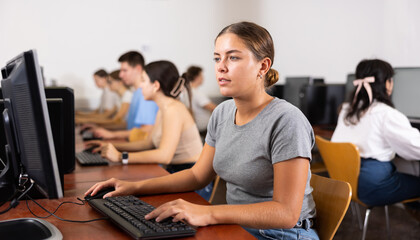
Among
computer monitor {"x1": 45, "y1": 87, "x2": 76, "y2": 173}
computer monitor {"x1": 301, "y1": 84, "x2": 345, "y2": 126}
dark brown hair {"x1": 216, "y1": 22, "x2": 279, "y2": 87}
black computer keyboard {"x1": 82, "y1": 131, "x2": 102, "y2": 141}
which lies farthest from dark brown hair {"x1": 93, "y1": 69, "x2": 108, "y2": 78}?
dark brown hair {"x1": 216, "y1": 22, "x2": 279, "y2": 87}

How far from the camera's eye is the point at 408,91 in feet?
9.96

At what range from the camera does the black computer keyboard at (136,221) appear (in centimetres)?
98

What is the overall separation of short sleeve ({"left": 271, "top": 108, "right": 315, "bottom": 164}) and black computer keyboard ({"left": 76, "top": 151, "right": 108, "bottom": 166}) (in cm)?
106

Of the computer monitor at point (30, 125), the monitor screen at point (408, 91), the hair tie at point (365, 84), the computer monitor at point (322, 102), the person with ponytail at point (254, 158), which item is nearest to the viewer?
the computer monitor at point (30, 125)

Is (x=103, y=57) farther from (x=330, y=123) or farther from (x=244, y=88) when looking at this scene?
(x=244, y=88)

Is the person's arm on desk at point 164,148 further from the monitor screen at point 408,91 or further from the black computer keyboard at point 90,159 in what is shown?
the monitor screen at point 408,91

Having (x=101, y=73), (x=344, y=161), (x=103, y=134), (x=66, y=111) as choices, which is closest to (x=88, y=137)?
(x=103, y=134)

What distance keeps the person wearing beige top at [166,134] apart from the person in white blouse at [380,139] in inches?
36.0

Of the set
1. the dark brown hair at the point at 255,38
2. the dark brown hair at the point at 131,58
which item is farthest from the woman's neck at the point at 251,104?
the dark brown hair at the point at 131,58

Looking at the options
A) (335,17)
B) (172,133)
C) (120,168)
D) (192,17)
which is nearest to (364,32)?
(335,17)

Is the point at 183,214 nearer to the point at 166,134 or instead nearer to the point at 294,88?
the point at 166,134

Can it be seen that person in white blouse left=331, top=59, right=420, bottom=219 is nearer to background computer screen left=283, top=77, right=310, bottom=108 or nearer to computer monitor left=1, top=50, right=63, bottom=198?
background computer screen left=283, top=77, right=310, bottom=108

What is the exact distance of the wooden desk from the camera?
1038 millimetres

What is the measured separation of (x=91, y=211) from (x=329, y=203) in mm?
703
